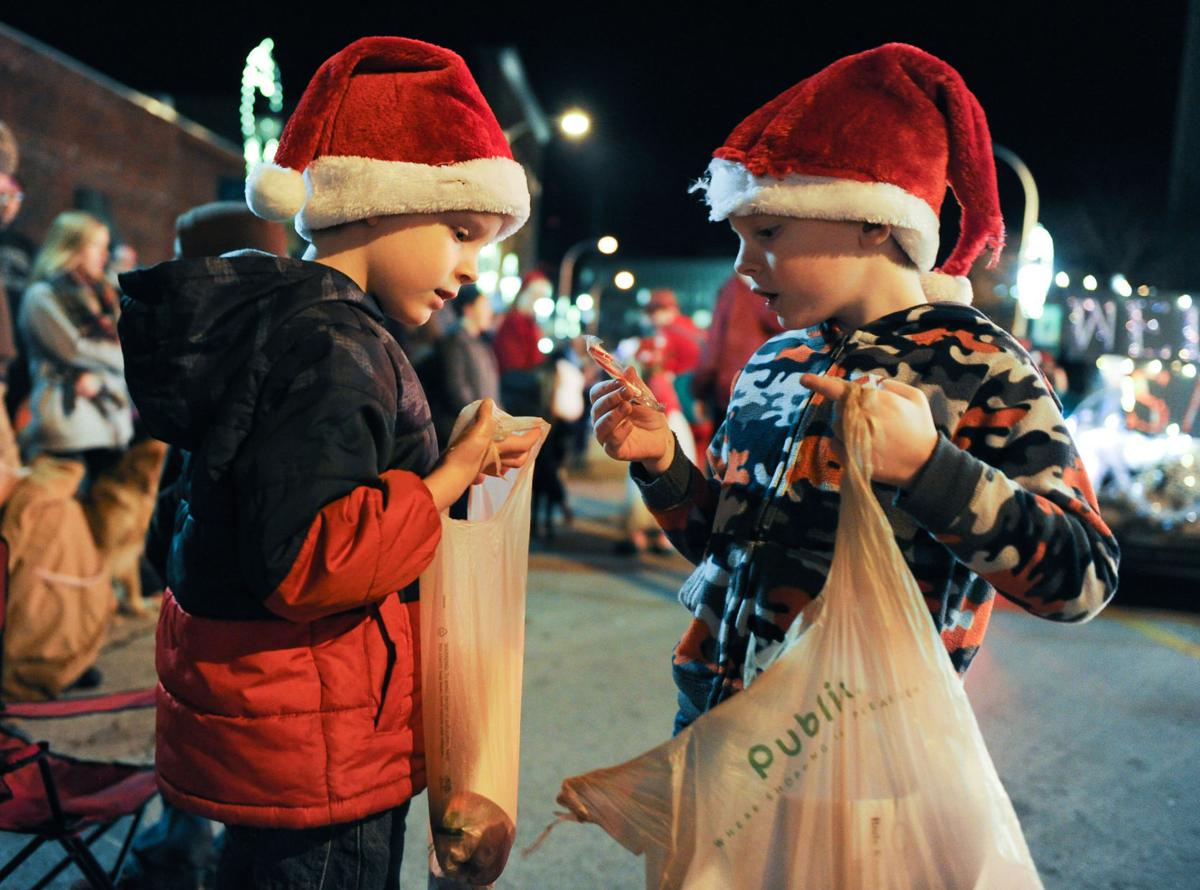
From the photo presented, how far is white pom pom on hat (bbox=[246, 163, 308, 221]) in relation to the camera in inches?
61.9

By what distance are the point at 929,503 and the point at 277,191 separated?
3.67 feet

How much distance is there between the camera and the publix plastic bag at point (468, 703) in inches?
60.5

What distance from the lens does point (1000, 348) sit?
4.77 ft

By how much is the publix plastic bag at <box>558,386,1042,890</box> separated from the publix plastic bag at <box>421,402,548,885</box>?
0.38m

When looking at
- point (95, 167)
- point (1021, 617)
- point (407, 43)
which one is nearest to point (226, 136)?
point (95, 167)

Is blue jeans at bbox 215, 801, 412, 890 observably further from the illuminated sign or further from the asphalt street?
the illuminated sign

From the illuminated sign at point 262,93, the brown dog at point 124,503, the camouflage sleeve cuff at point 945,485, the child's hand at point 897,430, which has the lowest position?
the brown dog at point 124,503

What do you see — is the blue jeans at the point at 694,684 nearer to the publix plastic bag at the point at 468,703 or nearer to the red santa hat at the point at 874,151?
the publix plastic bag at the point at 468,703

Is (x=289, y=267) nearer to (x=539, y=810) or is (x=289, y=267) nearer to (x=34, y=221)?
(x=539, y=810)

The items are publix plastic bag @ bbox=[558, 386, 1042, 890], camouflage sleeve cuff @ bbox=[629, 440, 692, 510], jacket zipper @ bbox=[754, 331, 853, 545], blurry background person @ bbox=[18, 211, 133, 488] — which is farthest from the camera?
blurry background person @ bbox=[18, 211, 133, 488]

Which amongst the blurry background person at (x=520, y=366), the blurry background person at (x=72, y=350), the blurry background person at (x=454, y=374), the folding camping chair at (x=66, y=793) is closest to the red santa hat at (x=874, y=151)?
the folding camping chair at (x=66, y=793)

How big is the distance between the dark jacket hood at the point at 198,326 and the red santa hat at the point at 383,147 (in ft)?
0.62

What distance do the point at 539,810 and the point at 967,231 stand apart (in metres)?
2.36

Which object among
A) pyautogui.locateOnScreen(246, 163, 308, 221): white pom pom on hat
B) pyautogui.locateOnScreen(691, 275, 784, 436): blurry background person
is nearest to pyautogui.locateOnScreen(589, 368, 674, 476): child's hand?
pyautogui.locateOnScreen(246, 163, 308, 221): white pom pom on hat
